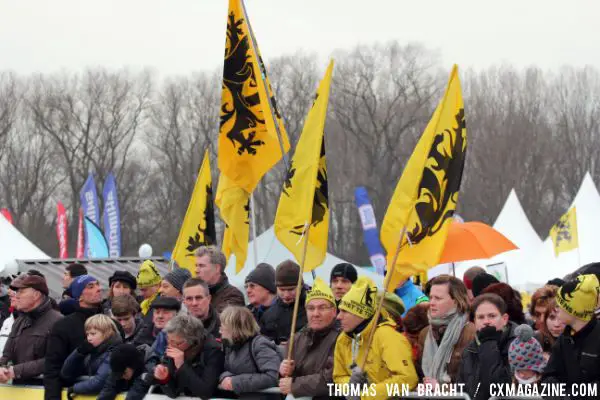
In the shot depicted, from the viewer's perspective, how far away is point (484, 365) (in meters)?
6.23

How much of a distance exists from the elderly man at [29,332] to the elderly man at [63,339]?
29 cm

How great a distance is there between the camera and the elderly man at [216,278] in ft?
29.0

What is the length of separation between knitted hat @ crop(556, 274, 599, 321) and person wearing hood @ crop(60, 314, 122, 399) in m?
3.66

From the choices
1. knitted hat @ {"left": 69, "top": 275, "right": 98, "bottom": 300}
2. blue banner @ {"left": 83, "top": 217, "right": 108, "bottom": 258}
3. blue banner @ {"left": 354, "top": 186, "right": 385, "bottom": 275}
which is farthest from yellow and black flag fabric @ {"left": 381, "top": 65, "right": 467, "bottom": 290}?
blue banner @ {"left": 83, "top": 217, "right": 108, "bottom": 258}

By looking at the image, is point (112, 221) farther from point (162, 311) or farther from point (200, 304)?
point (200, 304)

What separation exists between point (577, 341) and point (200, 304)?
3.09 m

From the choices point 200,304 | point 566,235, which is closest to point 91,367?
point 200,304

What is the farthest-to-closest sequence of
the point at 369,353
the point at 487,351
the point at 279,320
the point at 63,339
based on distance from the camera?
the point at 63,339 → the point at 279,320 → the point at 369,353 → the point at 487,351

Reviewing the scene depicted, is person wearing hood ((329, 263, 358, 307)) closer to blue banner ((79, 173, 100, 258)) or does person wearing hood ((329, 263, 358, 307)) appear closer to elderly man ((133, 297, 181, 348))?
elderly man ((133, 297, 181, 348))

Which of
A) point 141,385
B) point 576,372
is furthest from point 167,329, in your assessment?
point 576,372

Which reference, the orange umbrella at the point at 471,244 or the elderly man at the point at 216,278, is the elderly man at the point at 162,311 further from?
the orange umbrella at the point at 471,244

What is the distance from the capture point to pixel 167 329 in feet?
24.7

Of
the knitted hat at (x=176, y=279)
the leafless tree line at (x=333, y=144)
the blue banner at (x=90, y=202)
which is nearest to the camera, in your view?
the knitted hat at (x=176, y=279)

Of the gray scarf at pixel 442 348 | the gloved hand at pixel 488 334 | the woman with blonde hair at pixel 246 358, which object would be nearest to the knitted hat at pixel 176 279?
the woman with blonde hair at pixel 246 358
